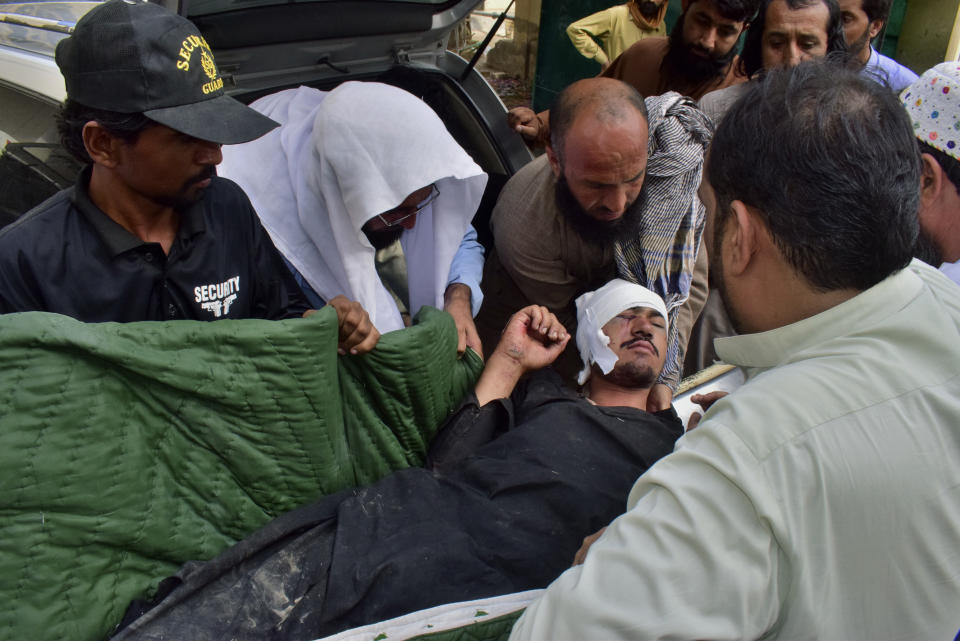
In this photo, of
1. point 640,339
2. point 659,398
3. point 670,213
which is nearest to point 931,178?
point 670,213

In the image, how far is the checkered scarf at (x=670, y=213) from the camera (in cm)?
280

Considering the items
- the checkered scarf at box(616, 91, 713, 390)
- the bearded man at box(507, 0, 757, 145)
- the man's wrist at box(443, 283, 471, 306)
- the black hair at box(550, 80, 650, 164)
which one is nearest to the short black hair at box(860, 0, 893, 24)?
the bearded man at box(507, 0, 757, 145)

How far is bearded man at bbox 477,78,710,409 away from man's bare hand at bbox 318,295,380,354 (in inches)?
44.0

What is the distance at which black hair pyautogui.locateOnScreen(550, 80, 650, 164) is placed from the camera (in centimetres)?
256

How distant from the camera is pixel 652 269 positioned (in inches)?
112

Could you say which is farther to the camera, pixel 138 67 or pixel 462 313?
pixel 462 313

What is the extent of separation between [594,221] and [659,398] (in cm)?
74

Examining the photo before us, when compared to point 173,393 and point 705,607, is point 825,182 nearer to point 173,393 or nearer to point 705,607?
point 705,607

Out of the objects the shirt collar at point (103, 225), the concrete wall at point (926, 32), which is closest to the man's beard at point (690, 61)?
the shirt collar at point (103, 225)

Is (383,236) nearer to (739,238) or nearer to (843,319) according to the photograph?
(739,238)

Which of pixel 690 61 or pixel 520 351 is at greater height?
pixel 690 61

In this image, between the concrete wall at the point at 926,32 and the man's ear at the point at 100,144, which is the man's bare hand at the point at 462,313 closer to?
the man's ear at the point at 100,144

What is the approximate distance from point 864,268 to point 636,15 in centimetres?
555

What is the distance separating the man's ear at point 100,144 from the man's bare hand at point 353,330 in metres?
0.63
